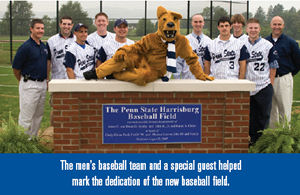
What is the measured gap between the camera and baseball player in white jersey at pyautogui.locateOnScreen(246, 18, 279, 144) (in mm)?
6176

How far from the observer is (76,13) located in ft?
83.7

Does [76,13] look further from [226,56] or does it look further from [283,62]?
[226,56]

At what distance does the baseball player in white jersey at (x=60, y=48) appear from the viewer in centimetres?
660

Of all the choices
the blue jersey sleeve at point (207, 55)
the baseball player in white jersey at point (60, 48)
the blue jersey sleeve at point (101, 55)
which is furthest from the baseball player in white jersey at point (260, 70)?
the baseball player in white jersey at point (60, 48)

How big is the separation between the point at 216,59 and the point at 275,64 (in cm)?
90

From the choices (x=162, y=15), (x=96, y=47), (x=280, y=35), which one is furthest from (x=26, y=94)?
(x=280, y=35)

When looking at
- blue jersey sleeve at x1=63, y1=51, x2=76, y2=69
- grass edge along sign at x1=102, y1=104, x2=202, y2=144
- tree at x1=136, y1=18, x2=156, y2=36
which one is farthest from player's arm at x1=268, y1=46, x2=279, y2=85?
tree at x1=136, y1=18, x2=156, y2=36

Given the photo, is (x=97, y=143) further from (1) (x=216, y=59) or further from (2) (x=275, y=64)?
(2) (x=275, y=64)

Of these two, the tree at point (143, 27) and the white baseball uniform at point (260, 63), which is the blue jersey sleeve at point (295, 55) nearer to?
the white baseball uniform at point (260, 63)

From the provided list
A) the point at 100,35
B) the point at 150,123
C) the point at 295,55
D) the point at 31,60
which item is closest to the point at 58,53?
the point at 31,60

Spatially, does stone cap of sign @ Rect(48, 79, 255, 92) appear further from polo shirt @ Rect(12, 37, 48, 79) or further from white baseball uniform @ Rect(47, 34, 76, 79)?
white baseball uniform @ Rect(47, 34, 76, 79)

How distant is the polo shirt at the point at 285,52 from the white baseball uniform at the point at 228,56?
86 cm

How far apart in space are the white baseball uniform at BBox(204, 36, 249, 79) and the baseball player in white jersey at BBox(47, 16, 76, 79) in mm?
2396

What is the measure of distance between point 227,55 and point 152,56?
4.69 ft
